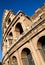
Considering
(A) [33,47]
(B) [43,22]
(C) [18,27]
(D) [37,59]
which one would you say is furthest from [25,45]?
(C) [18,27]

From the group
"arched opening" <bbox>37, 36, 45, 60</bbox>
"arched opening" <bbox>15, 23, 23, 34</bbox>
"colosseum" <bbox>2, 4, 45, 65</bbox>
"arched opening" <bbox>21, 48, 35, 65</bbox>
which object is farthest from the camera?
"arched opening" <bbox>15, 23, 23, 34</bbox>

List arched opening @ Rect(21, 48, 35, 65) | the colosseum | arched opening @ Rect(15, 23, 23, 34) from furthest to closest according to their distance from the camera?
arched opening @ Rect(15, 23, 23, 34) < arched opening @ Rect(21, 48, 35, 65) < the colosseum

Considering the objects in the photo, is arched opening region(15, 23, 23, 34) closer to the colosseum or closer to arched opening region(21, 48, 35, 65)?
the colosseum

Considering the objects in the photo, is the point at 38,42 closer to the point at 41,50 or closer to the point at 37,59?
the point at 41,50

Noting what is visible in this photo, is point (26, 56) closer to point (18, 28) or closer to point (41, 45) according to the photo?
point (41, 45)

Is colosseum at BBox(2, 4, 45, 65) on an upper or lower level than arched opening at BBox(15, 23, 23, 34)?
lower

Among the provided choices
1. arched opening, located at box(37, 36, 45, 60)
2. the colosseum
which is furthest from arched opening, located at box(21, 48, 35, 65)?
arched opening, located at box(37, 36, 45, 60)

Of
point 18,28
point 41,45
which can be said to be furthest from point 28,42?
point 18,28

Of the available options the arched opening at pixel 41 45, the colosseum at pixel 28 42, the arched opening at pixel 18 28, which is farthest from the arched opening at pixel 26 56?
the arched opening at pixel 18 28

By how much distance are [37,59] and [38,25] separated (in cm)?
294

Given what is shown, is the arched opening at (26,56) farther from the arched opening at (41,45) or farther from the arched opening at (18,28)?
the arched opening at (18,28)

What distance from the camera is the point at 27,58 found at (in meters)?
12.0

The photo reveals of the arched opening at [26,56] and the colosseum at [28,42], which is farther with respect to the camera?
the arched opening at [26,56]

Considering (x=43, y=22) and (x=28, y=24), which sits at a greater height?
(x=28, y=24)
